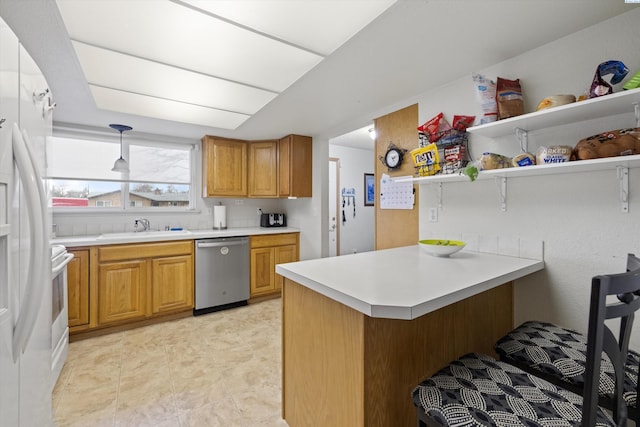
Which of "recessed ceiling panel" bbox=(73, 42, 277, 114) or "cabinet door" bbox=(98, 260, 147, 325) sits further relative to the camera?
"cabinet door" bbox=(98, 260, 147, 325)

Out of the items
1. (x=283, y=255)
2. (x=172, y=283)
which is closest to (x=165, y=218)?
(x=172, y=283)

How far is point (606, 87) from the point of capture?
49.3 inches

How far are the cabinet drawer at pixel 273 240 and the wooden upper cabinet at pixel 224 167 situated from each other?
2.20 feet

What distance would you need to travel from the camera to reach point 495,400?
853mm

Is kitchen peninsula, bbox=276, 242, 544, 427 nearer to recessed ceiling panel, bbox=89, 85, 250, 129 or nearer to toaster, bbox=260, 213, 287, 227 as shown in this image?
recessed ceiling panel, bbox=89, 85, 250, 129

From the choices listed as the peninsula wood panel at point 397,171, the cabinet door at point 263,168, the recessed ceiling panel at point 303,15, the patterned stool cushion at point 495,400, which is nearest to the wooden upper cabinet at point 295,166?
the cabinet door at point 263,168

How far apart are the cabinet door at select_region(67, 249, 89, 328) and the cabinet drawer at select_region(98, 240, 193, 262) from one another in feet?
0.44

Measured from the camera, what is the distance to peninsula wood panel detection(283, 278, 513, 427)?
103 cm

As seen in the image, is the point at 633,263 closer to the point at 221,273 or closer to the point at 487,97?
the point at 487,97

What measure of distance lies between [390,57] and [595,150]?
116 centimetres

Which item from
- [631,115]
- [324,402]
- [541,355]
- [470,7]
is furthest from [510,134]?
[324,402]

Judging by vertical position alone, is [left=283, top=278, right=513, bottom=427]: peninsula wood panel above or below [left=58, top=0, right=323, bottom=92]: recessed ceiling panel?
below

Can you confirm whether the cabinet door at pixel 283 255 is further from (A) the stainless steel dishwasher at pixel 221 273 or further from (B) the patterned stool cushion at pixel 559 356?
(B) the patterned stool cushion at pixel 559 356

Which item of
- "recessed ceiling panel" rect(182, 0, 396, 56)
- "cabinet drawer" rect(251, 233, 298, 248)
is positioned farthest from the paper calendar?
"cabinet drawer" rect(251, 233, 298, 248)
